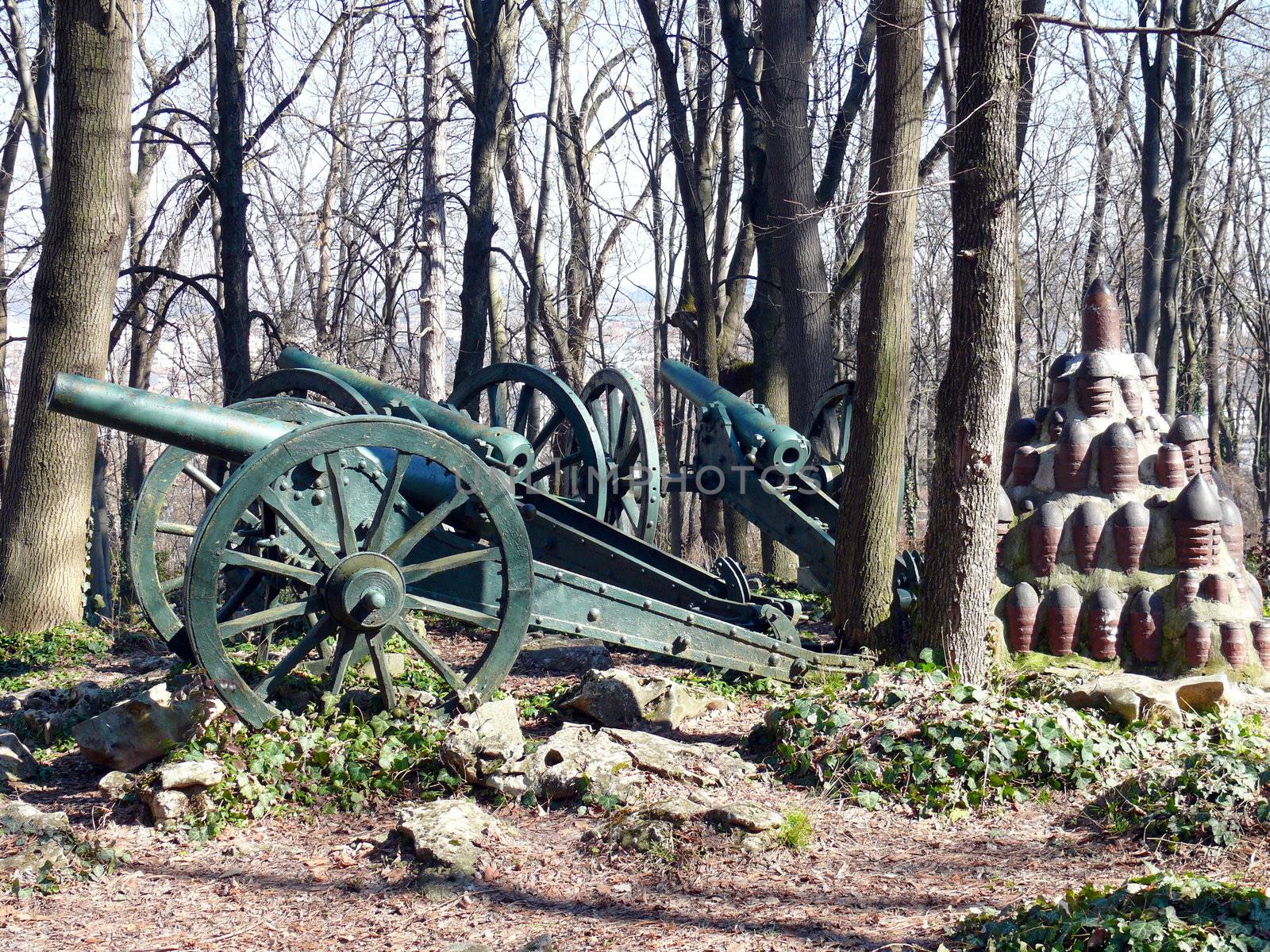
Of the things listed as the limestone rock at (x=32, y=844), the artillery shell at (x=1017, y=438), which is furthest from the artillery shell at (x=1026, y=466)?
the limestone rock at (x=32, y=844)

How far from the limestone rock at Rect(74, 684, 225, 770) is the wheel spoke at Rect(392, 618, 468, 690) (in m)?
0.87

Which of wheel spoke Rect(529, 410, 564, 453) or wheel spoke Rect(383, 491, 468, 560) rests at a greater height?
wheel spoke Rect(529, 410, 564, 453)

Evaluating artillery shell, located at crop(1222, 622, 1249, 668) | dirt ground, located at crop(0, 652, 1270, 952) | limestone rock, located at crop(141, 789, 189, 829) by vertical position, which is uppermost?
artillery shell, located at crop(1222, 622, 1249, 668)

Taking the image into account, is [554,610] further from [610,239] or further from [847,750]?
[610,239]

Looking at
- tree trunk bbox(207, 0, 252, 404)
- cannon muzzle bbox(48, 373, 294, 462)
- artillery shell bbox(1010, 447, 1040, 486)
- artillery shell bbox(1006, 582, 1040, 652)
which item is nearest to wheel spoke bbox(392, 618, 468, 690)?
cannon muzzle bbox(48, 373, 294, 462)

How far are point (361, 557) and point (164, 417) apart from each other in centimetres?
124

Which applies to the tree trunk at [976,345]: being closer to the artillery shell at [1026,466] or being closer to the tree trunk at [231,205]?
the artillery shell at [1026,466]

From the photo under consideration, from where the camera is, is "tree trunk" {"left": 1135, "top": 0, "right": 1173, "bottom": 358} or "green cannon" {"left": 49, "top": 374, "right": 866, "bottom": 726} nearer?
"green cannon" {"left": 49, "top": 374, "right": 866, "bottom": 726}

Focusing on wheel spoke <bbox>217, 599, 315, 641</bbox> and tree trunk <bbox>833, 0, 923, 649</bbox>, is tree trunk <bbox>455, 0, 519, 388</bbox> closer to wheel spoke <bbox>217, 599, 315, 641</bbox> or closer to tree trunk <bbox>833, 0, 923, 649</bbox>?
tree trunk <bbox>833, 0, 923, 649</bbox>

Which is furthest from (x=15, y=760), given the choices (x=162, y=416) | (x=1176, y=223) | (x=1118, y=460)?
(x=1176, y=223)

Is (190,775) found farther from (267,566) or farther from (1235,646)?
(1235,646)

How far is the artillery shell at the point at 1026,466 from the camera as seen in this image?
7.61 meters

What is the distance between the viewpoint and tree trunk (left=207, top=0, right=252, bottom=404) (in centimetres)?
1097

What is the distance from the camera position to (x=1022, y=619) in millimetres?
7074
